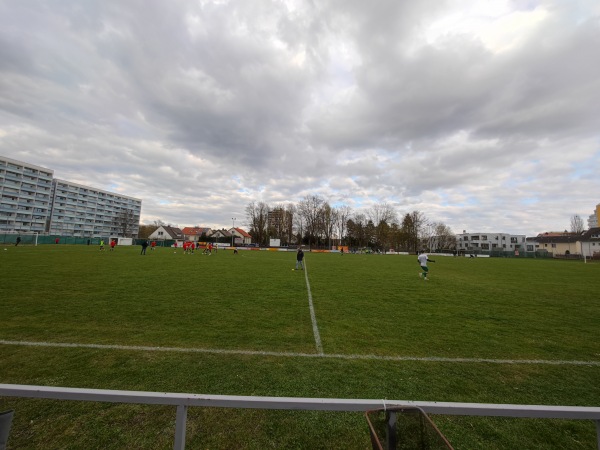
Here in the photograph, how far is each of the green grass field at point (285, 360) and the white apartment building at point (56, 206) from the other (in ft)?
327

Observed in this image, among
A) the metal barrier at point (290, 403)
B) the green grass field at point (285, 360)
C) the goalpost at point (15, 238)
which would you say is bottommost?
the green grass field at point (285, 360)

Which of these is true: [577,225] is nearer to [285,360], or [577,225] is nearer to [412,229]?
[412,229]

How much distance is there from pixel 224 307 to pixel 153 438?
586 centimetres

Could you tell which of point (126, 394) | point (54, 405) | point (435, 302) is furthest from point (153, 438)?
point (435, 302)

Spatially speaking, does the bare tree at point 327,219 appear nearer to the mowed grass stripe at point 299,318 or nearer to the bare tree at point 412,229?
the bare tree at point 412,229

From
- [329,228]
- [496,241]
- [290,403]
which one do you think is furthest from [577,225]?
[290,403]

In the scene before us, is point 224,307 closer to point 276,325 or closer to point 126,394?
point 276,325

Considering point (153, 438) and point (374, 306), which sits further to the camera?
point (374, 306)

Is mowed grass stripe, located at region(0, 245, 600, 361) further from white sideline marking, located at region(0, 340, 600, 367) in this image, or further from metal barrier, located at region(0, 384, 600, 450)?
metal barrier, located at region(0, 384, 600, 450)

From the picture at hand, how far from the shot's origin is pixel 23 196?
273 feet

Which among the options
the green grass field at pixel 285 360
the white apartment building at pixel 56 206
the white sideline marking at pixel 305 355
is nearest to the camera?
the green grass field at pixel 285 360

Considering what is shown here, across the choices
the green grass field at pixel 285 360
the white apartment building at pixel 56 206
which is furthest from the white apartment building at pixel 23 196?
the green grass field at pixel 285 360

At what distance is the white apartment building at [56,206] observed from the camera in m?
79.8

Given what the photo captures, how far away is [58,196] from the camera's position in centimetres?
10044
